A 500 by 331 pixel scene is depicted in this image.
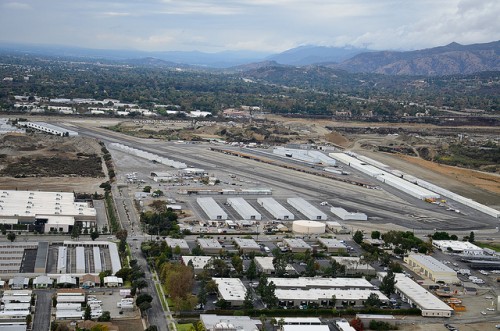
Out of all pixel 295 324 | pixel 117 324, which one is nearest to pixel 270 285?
pixel 295 324

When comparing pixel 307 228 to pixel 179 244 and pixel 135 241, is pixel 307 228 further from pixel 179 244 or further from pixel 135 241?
pixel 135 241

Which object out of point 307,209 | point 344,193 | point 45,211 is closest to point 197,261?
point 45,211

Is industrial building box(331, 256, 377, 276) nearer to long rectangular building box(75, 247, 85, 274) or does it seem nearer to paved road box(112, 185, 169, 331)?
paved road box(112, 185, 169, 331)

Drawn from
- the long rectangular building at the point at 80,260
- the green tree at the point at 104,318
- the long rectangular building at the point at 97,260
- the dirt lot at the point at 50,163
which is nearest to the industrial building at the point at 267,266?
the long rectangular building at the point at 97,260

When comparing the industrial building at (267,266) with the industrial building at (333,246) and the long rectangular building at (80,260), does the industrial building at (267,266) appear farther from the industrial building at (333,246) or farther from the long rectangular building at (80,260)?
the long rectangular building at (80,260)

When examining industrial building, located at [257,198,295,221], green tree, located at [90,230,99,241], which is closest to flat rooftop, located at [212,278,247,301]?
green tree, located at [90,230,99,241]

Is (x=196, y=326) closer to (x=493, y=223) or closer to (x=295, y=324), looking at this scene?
(x=295, y=324)
